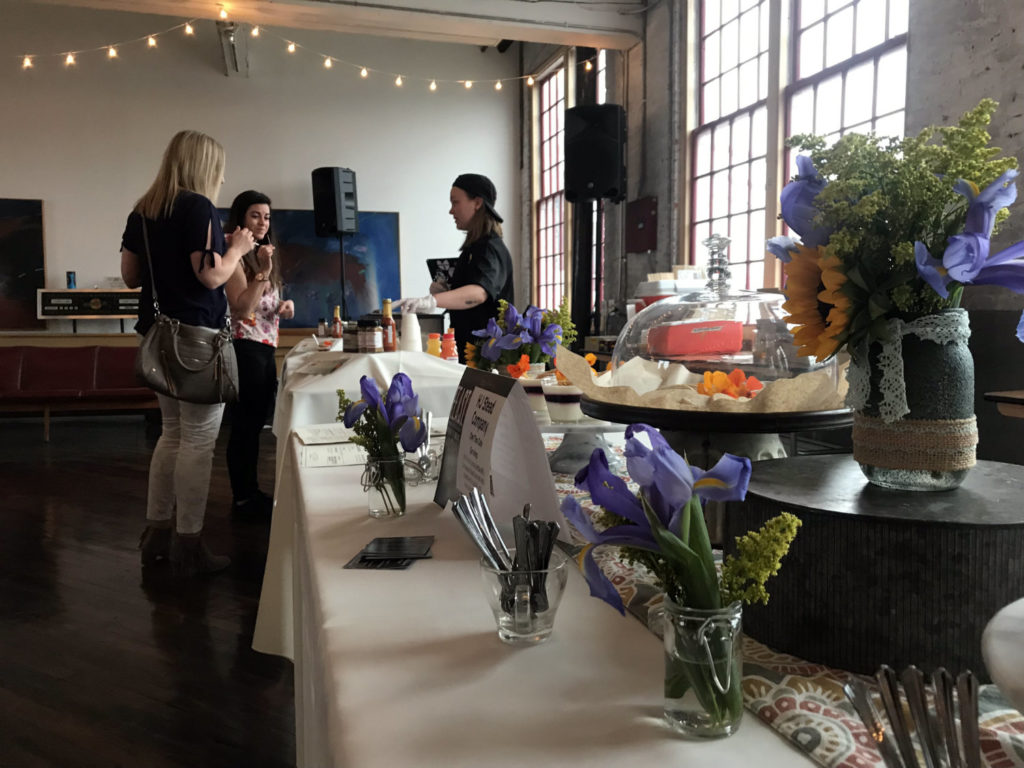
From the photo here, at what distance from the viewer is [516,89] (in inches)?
357

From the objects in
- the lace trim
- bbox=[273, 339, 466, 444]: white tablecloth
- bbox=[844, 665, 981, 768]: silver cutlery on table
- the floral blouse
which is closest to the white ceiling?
the floral blouse

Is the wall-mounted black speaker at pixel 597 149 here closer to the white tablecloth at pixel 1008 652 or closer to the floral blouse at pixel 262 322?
the floral blouse at pixel 262 322

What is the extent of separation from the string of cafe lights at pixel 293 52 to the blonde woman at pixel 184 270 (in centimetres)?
539

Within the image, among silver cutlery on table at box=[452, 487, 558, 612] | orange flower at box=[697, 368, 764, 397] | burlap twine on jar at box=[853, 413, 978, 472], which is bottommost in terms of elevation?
silver cutlery on table at box=[452, 487, 558, 612]

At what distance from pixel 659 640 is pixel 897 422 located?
0.27 m

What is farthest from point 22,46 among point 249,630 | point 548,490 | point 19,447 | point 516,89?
point 548,490

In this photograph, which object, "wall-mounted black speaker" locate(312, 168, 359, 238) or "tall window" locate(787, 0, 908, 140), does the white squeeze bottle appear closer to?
"tall window" locate(787, 0, 908, 140)

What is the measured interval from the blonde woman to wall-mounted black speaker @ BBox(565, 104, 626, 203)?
12.9 feet

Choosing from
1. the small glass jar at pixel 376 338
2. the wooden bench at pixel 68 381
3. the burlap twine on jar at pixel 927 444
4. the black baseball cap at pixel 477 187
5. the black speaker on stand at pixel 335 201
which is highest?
the black speaker on stand at pixel 335 201

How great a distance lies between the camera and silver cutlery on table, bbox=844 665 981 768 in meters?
0.43

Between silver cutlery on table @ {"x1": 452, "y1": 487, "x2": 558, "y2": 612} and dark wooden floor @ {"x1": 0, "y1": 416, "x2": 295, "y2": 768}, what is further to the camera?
dark wooden floor @ {"x1": 0, "y1": 416, "x2": 295, "y2": 768}

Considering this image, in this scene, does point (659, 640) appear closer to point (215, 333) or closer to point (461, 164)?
point (215, 333)

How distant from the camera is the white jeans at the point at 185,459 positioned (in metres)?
2.59

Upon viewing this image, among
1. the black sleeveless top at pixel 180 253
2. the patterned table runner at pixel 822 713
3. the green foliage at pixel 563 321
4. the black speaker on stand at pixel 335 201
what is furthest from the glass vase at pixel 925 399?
the black speaker on stand at pixel 335 201
